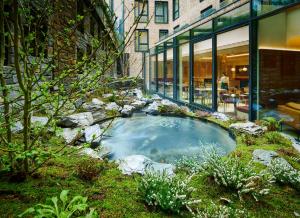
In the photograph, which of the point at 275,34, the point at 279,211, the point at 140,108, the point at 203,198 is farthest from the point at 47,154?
the point at 140,108

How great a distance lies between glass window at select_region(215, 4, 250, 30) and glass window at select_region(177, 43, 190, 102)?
13.6ft

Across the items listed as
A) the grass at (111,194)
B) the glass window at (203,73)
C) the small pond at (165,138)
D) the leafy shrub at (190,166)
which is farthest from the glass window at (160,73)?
the grass at (111,194)

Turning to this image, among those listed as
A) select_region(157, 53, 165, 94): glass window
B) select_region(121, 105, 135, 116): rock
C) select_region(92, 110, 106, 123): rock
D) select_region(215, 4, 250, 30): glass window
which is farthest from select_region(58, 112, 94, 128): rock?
select_region(157, 53, 165, 94): glass window

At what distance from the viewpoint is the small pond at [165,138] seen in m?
8.80

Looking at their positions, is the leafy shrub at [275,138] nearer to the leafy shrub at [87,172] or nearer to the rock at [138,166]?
the rock at [138,166]

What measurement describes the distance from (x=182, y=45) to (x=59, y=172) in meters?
14.4

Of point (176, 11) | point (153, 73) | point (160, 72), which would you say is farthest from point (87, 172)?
point (176, 11)

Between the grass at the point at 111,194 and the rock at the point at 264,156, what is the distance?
4.47ft

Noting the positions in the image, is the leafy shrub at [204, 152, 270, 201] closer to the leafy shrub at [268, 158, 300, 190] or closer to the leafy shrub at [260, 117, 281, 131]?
the leafy shrub at [268, 158, 300, 190]

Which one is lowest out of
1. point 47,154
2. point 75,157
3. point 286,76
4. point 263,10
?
point 75,157

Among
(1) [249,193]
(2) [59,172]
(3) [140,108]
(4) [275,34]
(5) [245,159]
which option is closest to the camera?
(1) [249,193]

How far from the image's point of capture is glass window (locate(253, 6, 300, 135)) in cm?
957

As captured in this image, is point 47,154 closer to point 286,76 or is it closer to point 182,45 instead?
point 286,76

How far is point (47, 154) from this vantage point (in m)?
3.75
